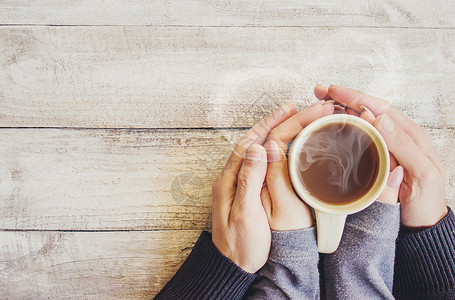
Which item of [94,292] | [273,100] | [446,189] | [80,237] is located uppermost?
[273,100]

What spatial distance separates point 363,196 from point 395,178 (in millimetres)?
143

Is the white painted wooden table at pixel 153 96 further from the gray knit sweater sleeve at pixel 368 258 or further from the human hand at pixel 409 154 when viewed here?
the gray knit sweater sleeve at pixel 368 258

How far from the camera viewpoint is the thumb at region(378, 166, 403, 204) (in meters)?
0.82

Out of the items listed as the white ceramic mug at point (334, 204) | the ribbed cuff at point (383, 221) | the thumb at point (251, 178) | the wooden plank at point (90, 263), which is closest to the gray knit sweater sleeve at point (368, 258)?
the ribbed cuff at point (383, 221)

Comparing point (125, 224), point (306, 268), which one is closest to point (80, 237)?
point (125, 224)

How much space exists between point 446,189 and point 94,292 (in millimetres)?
874

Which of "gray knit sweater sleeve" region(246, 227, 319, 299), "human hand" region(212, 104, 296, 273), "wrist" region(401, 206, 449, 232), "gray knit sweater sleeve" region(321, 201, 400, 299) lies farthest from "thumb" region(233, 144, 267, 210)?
"wrist" region(401, 206, 449, 232)

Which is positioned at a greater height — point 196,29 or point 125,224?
point 196,29

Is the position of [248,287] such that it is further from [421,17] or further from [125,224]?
[421,17]

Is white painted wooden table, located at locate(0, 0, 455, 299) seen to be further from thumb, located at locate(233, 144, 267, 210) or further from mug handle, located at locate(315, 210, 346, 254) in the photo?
mug handle, located at locate(315, 210, 346, 254)

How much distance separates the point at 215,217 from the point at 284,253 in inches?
6.7

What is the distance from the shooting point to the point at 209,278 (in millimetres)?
829

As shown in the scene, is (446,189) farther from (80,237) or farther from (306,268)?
(80,237)

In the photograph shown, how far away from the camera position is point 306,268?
0.81 meters
